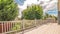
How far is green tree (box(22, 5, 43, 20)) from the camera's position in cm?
1253

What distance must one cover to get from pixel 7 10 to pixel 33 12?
5.92 metres

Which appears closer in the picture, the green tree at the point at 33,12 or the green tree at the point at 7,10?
the green tree at the point at 7,10

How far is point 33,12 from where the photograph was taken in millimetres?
13125

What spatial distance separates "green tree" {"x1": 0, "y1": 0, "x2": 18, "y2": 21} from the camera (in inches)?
285

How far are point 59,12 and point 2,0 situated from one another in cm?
914

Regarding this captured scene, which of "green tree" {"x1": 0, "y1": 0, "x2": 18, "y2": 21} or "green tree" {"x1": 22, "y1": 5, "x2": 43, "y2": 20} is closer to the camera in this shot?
"green tree" {"x1": 0, "y1": 0, "x2": 18, "y2": 21}

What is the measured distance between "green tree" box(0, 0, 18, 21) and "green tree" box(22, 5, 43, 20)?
4.60 m

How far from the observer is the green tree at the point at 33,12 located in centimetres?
1253

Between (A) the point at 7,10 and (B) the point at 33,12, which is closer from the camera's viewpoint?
(A) the point at 7,10

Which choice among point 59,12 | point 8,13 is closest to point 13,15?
point 8,13

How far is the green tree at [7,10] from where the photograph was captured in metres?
7.25

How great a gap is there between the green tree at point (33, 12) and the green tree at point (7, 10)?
15.1 ft

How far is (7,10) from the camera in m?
7.33

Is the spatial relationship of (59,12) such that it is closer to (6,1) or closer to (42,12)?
(42,12)
